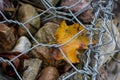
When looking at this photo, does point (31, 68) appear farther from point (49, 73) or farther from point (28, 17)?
point (28, 17)

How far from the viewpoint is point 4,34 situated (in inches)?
42.7

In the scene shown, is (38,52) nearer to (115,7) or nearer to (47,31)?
(47,31)

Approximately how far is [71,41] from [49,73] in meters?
0.12

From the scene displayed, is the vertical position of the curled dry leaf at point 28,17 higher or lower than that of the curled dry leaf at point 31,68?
higher

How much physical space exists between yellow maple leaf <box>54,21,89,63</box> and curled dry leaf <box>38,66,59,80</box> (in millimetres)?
42

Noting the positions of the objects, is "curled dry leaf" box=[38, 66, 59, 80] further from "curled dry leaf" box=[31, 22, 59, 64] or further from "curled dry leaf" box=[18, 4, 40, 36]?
"curled dry leaf" box=[18, 4, 40, 36]

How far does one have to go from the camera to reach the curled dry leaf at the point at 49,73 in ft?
3.41

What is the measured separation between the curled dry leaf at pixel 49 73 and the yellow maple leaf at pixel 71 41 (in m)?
0.04

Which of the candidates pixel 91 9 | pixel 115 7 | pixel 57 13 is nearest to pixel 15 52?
pixel 57 13

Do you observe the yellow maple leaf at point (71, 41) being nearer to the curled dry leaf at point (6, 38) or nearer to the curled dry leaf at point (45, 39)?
the curled dry leaf at point (45, 39)

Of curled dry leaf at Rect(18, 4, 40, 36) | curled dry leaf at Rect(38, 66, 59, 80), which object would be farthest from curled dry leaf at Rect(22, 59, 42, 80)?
curled dry leaf at Rect(18, 4, 40, 36)

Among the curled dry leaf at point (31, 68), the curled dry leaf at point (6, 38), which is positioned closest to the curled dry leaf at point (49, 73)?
the curled dry leaf at point (31, 68)

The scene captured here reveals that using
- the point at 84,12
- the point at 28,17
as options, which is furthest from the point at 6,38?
the point at 84,12

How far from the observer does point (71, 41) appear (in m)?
1.09
